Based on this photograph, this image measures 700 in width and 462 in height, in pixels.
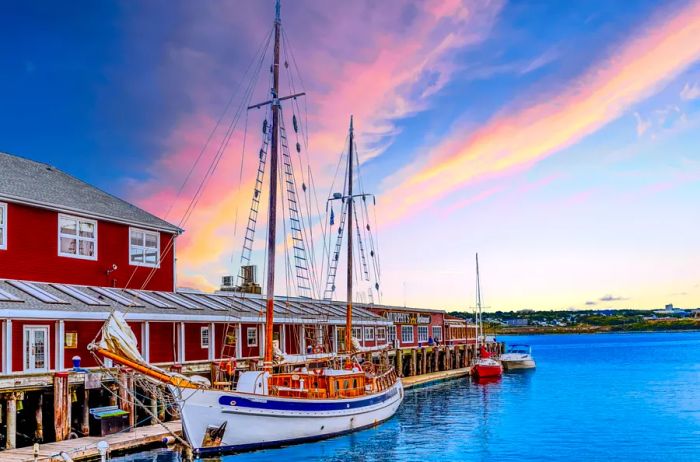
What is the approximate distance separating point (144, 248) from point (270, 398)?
15.7m

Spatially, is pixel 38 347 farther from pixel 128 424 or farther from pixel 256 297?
pixel 256 297

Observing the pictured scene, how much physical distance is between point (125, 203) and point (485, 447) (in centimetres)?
2513

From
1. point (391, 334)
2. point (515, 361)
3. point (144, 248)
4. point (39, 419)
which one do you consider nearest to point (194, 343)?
point (144, 248)

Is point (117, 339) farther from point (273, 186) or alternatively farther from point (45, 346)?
A: point (273, 186)

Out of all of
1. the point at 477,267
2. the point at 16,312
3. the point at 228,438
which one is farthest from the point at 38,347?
the point at 477,267

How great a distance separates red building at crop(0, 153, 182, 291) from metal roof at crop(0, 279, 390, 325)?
106 centimetres

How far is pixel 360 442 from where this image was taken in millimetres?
33844

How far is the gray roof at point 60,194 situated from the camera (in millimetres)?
34625

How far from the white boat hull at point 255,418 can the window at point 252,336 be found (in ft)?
34.0

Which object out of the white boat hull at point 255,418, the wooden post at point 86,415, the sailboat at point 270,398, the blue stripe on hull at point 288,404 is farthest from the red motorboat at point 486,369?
the wooden post at point 86,415

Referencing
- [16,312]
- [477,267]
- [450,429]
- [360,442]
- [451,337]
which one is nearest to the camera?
[16,312]

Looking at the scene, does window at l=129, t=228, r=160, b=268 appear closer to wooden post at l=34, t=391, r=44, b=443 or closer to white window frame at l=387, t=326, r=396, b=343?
wooden post at l=34, t=391, r=44, b=443

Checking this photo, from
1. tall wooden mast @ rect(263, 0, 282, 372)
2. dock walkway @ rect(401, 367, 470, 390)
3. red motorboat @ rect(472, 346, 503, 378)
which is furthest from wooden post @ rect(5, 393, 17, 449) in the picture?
red motorboat @ rect(472, 346, 503, 378)

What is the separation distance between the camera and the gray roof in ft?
114
